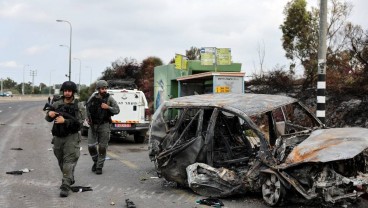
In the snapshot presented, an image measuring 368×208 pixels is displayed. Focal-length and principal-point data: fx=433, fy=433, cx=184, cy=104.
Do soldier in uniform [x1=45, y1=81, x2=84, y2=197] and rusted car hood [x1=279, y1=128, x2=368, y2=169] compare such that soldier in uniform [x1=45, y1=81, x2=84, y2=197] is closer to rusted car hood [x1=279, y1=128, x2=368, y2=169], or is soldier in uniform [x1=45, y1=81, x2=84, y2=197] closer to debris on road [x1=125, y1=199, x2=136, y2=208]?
debris on road [x1=125, y1=199, x2=136, y2=208]

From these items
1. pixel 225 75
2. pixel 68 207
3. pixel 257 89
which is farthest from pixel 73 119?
pixel 257 89

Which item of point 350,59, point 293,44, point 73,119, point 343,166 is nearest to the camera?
point 343,166

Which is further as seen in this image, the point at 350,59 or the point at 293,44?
the point at 293,44

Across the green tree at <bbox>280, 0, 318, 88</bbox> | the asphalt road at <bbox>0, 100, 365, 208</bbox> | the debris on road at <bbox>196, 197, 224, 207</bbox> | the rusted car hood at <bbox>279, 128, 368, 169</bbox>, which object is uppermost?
the green tree at <bbox>280, 0, 318, 88</bbox>

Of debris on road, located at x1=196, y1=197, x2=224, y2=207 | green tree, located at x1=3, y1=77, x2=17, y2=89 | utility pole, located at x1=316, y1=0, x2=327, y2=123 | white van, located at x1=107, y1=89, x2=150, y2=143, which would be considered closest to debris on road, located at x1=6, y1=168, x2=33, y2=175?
debris on road, located at x1=196, y1=197, x2=224, y2=207

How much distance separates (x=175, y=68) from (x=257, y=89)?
12.2ft

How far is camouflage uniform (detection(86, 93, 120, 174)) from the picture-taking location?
827 centimetres

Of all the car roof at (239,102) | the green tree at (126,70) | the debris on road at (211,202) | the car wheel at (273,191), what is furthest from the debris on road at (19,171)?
the green tree at (126,70)

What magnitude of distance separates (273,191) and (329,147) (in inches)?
37.0

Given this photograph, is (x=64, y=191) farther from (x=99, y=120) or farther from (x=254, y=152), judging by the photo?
(x=254, y=152)

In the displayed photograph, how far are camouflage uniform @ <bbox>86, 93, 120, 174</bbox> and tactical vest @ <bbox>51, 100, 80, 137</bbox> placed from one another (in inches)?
59.5

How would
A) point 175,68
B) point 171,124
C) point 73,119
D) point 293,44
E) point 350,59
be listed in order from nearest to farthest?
point 73,119 → point 171,124 → point 350,59 → point 175,68 → point 293,44

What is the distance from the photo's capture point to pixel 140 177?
26.3 feet

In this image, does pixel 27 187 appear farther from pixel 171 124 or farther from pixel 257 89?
pixel 257 89
